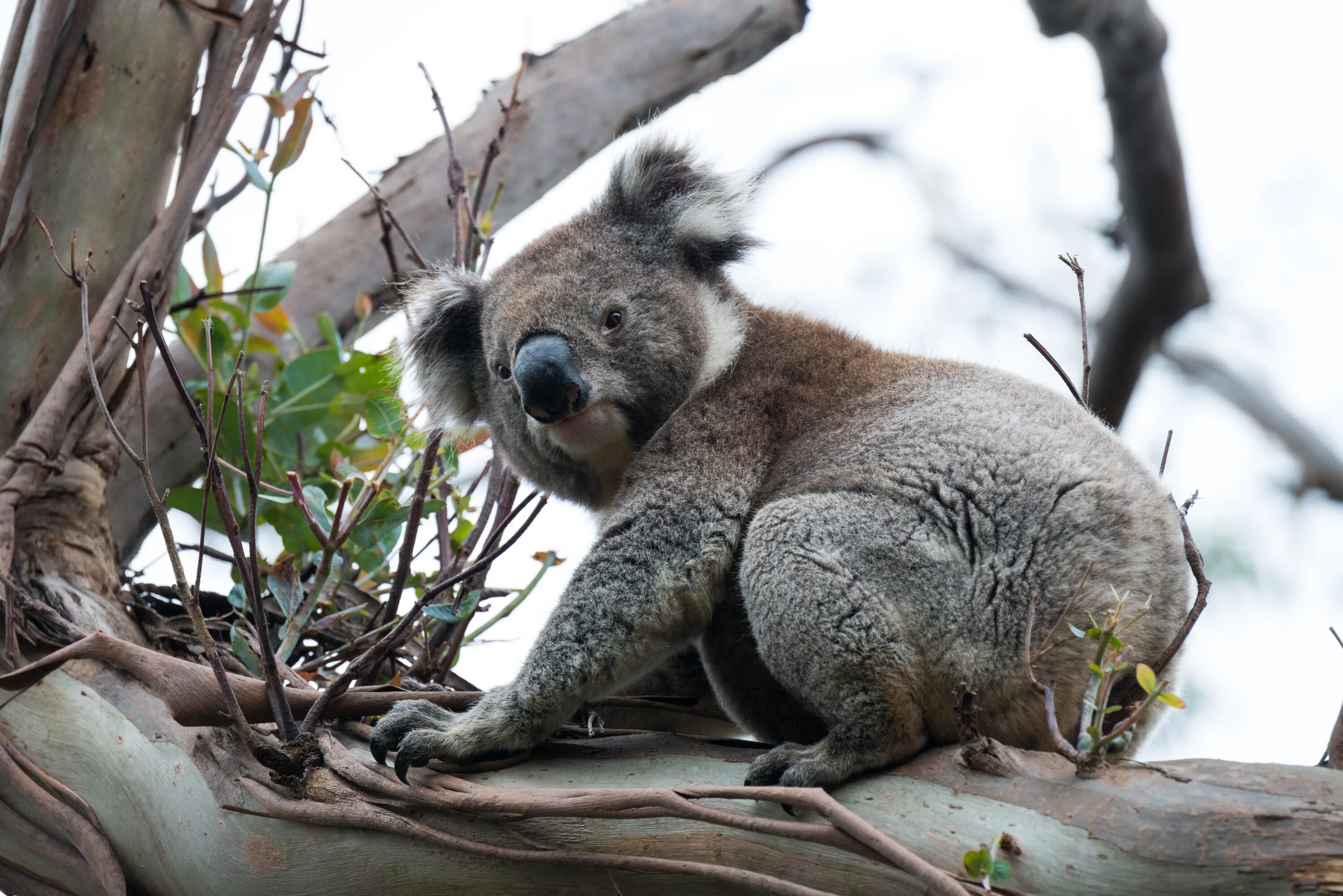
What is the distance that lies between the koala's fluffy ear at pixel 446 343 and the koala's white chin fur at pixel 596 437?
1.74 ft

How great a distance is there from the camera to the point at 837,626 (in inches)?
91.4

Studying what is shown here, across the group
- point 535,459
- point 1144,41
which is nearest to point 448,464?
point 535,459

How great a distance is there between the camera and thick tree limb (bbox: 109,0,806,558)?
5246 mm

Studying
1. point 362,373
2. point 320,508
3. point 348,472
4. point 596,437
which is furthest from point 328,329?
point 596,437

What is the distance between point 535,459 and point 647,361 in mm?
488

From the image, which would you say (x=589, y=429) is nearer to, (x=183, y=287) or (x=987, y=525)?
(x=987, y=525)

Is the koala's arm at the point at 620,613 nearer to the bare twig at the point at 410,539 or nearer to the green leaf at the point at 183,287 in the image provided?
the bare twig at the point at 410,539

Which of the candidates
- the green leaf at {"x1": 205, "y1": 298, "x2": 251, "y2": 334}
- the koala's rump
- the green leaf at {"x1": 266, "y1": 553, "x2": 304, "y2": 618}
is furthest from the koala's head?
the green leaf at {"x1": 205, "y1": 298, "x2": 251, "y2": 334}

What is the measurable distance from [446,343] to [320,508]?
0.80 metres

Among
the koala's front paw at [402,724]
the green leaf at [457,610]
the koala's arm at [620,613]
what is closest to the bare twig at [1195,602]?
the koala's arm at [620,613]

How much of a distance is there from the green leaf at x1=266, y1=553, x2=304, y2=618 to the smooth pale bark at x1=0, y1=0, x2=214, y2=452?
1.02 meters

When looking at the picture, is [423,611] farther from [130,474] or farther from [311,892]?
[130,474]

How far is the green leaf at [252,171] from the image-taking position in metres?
3.73

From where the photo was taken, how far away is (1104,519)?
2502mm
